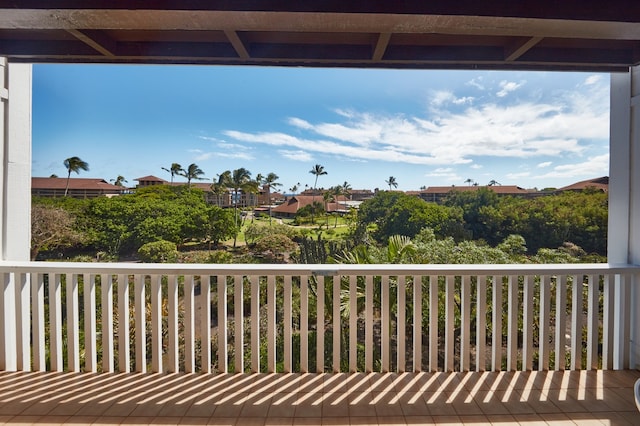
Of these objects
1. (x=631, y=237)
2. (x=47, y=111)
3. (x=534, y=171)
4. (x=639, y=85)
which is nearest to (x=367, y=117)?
(x=534, y=171)

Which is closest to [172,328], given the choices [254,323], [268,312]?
[254,323]

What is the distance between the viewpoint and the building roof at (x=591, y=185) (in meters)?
2.99

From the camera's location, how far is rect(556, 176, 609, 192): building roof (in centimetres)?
299

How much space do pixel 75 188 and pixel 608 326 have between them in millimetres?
5378

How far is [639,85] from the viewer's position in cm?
246

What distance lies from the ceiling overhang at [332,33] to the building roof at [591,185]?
47.3 inches

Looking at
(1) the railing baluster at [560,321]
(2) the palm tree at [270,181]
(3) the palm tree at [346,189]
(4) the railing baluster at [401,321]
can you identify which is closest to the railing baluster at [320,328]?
(4) the railing baluster at [401,321]

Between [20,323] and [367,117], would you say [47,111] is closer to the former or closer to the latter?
[20,323]

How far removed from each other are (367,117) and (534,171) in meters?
2.39

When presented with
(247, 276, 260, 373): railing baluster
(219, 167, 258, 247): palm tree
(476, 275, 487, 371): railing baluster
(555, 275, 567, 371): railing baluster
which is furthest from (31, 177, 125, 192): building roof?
(555, 275, 567, 371): railing baluster

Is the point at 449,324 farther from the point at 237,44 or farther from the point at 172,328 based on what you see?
the point at 237,44

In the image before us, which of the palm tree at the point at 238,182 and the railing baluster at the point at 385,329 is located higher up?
the palm tree at the point at 238,182

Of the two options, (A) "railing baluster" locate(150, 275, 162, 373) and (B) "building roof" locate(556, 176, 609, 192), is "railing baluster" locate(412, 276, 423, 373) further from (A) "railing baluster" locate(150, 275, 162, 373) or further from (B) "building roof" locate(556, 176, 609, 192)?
(B) "building roof" locate(556, 176, 609, 192)

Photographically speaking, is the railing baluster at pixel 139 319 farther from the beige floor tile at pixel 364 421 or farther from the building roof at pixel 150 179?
the building roof at pixel 150 179
